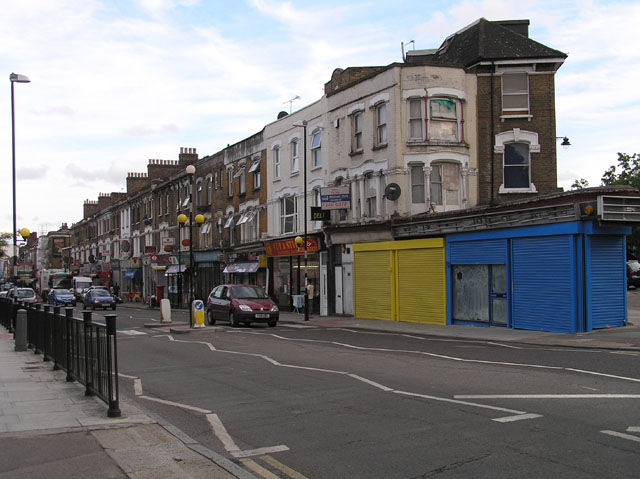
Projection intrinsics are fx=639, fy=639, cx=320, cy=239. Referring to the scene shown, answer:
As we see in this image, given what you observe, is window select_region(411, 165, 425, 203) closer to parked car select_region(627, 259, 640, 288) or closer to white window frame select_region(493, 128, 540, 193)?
white window frame select_region(493, 128, 540, 193)

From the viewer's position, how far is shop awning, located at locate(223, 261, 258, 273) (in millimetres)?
40059

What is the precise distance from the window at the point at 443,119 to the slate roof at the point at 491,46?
1.73 m

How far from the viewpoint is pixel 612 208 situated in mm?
18969

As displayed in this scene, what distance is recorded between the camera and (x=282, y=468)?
6199 mm

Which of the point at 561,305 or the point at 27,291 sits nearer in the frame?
the point at 561,305

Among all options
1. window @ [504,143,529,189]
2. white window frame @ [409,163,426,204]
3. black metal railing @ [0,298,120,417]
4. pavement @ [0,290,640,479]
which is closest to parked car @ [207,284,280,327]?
white window frame @ [409,163,426,204]

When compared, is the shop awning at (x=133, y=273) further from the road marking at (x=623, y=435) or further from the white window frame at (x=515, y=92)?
the road marking at (x=623, y=435)

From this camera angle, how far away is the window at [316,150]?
33.8 m

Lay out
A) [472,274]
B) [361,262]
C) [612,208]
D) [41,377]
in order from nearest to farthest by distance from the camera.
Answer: [41,377] < [612,208] < [472,274] < [361,262]

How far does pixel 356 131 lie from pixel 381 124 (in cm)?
224

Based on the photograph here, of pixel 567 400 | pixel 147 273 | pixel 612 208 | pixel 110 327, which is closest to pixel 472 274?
pixel 612 208

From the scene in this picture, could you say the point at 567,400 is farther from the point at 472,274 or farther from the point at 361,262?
the point at 361,262

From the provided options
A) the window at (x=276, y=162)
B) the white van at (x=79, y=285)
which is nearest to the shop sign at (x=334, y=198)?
the window at (x=276, y=162)

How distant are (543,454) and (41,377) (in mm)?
9245
